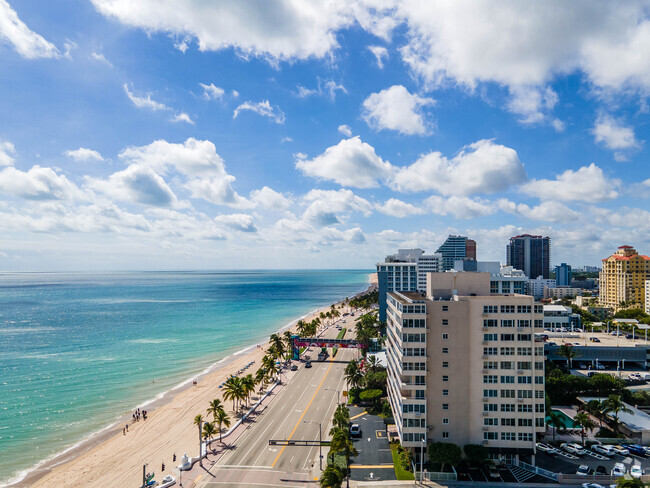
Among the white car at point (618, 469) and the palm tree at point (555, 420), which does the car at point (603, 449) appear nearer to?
the palm tree at point (555, 420)

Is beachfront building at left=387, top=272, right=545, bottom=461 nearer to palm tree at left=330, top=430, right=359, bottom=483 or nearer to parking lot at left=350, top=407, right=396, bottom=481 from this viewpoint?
parking lot at left=350, top=407, right=396, bottom=481

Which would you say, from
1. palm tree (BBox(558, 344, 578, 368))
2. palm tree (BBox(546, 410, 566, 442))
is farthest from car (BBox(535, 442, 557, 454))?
palm tree (BBox(558, 344, 578, 368))

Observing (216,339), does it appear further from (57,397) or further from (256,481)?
(256,481)

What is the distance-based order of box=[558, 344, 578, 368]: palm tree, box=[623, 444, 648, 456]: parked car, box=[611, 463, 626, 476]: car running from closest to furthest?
box=[611, 463, 626, 476]: car, box=[623, 444, 648, 456]: parked car, box=[558, 344, 578, 368]: palm tree

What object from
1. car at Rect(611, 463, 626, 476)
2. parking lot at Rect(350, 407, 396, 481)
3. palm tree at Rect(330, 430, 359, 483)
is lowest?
parking lot at Rect(350, 407, 396, 481)

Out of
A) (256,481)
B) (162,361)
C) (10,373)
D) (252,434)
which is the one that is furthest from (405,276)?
(10,373)

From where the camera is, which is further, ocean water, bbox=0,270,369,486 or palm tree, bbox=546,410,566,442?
ocean water, bbox=0,270,369,486
